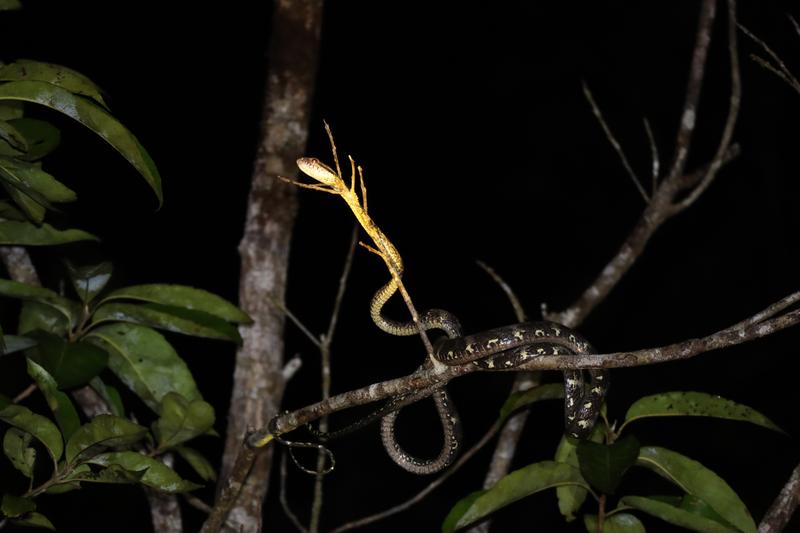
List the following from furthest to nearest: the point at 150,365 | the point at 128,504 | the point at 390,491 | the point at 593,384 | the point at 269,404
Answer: the point at 390,491 < the point at 128,504 < the point at 269,404 < the point at 150,365 < the point at 593,384

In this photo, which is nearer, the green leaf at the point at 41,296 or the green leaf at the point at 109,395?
the green leaf at the point at 41,296


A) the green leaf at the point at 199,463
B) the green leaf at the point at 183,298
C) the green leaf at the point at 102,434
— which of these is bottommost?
the green leaf at the point at 199,463

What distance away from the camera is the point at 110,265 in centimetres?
255

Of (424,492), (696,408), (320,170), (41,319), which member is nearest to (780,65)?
(696,408)

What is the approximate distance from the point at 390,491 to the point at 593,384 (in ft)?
14.1

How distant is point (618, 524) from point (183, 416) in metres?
1.10

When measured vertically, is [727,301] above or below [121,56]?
below

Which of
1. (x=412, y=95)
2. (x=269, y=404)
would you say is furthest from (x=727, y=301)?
(x=269, y=404)

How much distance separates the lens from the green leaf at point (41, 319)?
2475 mm

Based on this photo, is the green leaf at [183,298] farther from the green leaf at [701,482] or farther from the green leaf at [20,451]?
the green leaf at [701,482]

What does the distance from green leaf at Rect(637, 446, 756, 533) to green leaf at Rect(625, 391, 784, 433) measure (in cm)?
10

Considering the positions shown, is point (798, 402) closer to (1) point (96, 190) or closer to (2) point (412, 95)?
(2) point (412, 95)

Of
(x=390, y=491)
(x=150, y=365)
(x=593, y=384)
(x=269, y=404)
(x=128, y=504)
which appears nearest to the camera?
(x=593, y=384)

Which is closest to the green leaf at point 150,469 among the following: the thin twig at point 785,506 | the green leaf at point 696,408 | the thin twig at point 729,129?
Result: the green leaf at point 696,408
